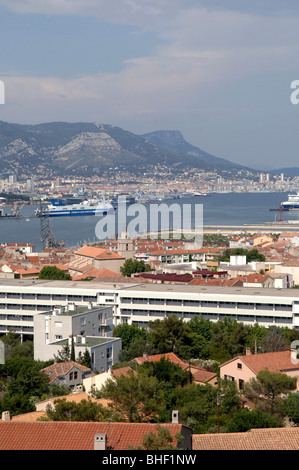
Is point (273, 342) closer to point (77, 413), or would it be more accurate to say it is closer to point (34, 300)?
point (77, 413)

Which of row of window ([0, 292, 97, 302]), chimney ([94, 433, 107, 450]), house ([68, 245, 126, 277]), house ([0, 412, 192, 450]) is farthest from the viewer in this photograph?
house ([68, 245, 126, 277])

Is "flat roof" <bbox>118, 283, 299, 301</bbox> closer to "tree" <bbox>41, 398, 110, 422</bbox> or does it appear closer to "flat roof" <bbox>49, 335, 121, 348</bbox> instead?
"flat roof" <bbox>49, 335, 121, 348</bbox>

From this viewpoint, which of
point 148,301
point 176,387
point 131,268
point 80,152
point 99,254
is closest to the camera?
point 176,387

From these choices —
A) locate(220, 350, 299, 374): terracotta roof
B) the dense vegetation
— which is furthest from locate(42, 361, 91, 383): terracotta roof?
locate(220, 350, 299, 374): terracotta roof

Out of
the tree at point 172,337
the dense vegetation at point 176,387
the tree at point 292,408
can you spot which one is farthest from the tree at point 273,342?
the tree at point 292,408

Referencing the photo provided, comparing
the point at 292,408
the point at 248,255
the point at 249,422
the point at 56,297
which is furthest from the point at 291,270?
the point at 249,422
